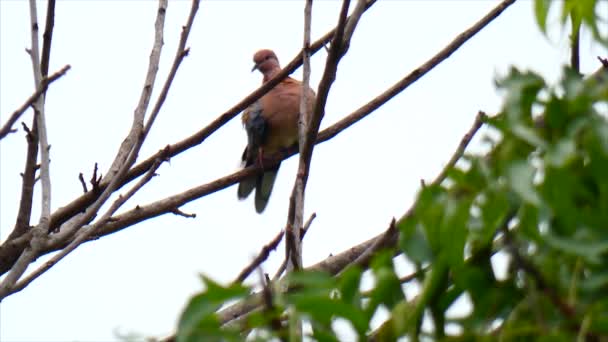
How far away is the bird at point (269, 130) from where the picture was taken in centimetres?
648

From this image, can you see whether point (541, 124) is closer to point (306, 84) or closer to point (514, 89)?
point (514, 89)

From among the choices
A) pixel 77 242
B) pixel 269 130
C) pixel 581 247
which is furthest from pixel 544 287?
pixel 269 130

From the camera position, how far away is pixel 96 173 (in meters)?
2.91

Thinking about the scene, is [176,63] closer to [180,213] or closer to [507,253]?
[180,213]

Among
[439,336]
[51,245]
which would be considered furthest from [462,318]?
[51,245]

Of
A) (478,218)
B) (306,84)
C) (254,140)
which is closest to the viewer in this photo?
(478,218)

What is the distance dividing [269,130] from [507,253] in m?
5.34

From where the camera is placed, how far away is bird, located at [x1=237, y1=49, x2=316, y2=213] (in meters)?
6.48

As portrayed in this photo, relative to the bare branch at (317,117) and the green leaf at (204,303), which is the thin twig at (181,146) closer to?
the bare branch at (317,117)

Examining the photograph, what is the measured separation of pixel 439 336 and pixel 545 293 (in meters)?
0.16

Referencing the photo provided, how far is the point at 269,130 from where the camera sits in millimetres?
6500

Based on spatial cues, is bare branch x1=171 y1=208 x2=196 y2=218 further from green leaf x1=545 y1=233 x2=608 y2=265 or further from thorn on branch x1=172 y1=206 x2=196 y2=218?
green leaf x1=545 y1=233 x2=608 y2=265

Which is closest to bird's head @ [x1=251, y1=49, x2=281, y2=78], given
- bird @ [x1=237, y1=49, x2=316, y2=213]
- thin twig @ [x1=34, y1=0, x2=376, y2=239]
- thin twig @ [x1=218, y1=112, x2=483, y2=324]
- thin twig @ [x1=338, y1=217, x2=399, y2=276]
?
bird @ [x1=237, y1=49, x2=316, y2=213]

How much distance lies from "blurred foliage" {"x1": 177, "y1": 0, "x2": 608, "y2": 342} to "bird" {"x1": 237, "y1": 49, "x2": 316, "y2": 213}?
5.07 meters
